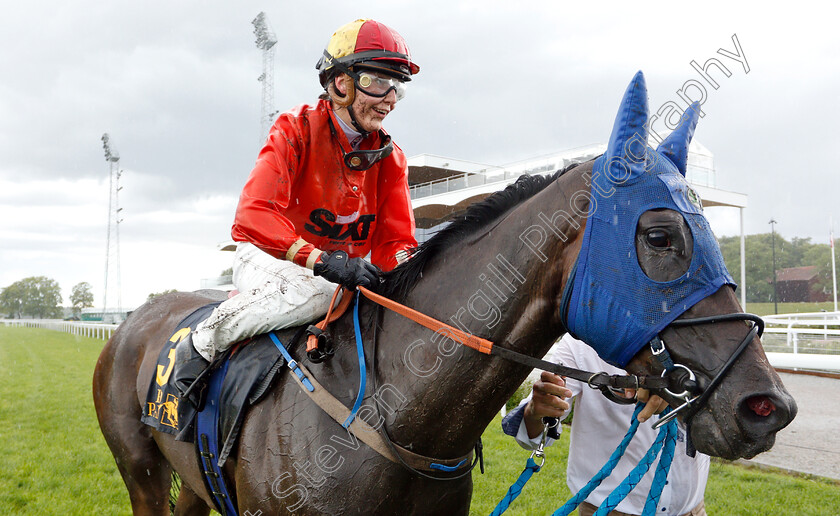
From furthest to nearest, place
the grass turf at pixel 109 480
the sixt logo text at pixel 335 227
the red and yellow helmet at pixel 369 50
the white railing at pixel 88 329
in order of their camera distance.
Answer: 1. the white railing at pixel 88 329
2. the grass turf at pixel 109 480
3. the sixt logo text at pixel 335 227
4. the red and yellow helmet at pixel 369 50

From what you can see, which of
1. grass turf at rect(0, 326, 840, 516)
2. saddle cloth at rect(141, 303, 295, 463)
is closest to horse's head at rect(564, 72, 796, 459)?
saddle cloth at rect(141, 303, 295, 463)

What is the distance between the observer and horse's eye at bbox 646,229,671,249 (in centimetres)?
150

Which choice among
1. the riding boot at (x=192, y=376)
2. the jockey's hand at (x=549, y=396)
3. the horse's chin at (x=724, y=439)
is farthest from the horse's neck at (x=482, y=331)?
the riding boot at (x=192, y=376)

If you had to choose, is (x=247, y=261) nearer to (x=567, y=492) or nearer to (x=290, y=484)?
(x=290, y=484)

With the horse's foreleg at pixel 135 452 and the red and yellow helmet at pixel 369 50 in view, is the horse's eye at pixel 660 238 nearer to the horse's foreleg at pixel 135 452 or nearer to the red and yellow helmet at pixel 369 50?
the red and yellow helmet at pixel 369 50

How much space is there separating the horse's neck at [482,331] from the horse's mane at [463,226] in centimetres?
6

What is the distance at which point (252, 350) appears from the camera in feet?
7.14

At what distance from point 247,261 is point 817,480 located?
5193mm

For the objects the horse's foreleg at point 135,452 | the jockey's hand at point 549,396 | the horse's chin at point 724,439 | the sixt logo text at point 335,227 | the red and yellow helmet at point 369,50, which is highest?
the red and yellow helmet at point 369,50

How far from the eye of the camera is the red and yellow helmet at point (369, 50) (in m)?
2.17

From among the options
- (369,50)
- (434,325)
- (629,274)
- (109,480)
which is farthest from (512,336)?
(109,480)

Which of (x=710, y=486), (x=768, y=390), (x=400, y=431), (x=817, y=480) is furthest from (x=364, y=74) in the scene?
(x=817, y=480)

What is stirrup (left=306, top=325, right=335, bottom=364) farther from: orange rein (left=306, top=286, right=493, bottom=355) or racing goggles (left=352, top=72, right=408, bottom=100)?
racing goggles (left=352, top=72, right=408, bottom=100)

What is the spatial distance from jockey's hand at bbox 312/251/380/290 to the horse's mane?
0.31 feet
